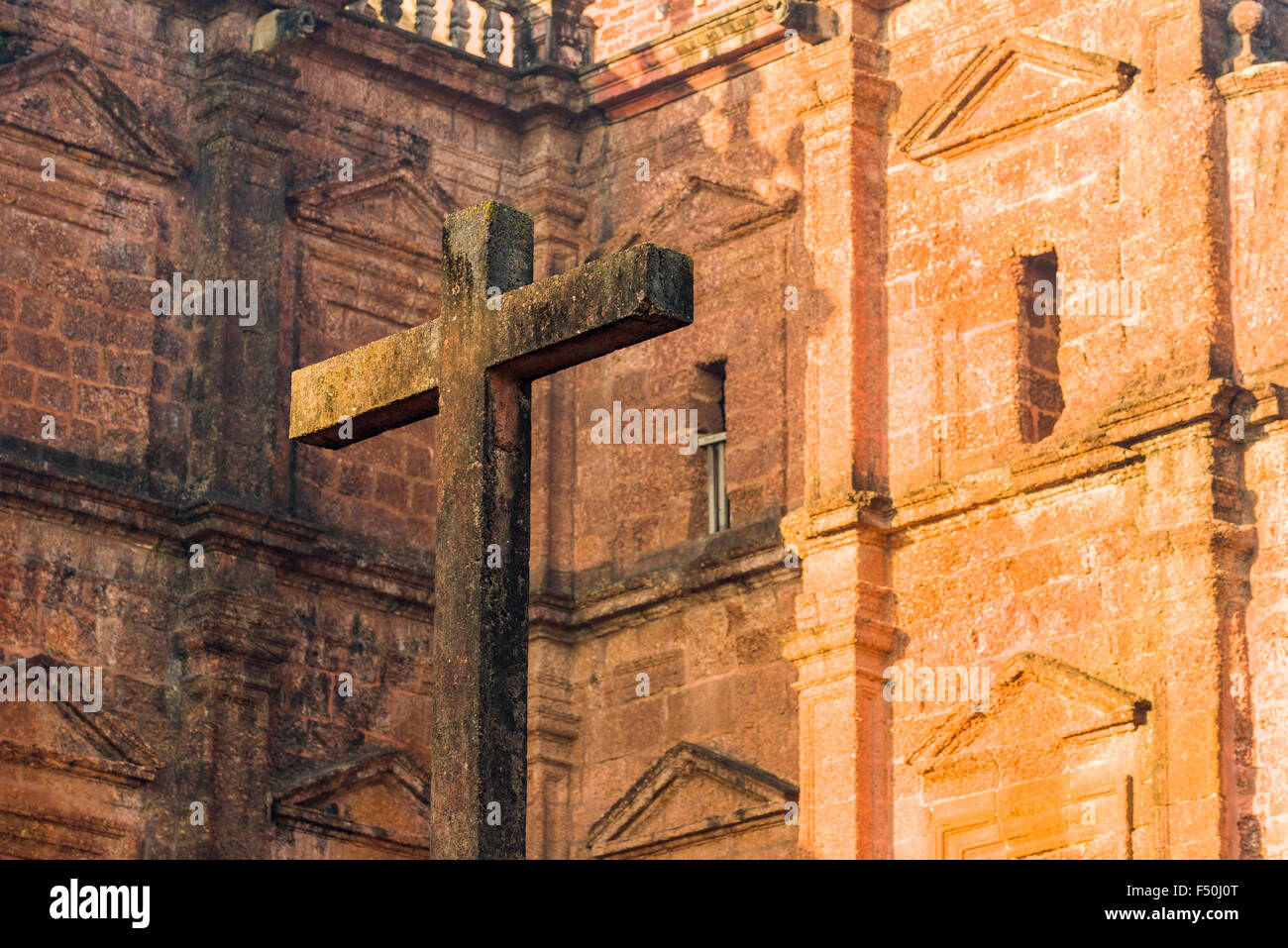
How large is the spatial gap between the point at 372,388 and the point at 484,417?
0.60 meters

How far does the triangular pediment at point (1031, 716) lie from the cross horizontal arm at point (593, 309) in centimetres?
811

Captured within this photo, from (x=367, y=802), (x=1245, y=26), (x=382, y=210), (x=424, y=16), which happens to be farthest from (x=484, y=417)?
(x=424, y=16)

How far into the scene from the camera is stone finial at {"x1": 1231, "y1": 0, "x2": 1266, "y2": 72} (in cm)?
1612

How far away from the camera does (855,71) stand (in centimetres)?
1780

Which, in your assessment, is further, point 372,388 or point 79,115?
point 79,115

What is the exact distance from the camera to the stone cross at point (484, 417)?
737 cm

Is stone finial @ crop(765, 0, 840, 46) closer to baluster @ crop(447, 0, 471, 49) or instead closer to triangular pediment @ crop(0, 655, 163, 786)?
baluster @ crop(447, 0, 471, 49)

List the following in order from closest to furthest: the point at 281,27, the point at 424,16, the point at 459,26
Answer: the point at 281,27, the point at 424,16, the point at 459,26

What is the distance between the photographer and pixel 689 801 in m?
17.9

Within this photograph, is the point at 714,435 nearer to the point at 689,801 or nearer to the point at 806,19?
the point at 689,801

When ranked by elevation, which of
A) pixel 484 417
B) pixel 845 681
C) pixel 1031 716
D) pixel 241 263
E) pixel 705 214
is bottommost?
pixel 484 417

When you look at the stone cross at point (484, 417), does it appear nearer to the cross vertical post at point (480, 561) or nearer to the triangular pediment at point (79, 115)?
the cross vertical post at point (480, 561)

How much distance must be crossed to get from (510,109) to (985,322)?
13.7ft

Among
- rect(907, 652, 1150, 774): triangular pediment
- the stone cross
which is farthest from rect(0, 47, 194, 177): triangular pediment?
the stone cross
